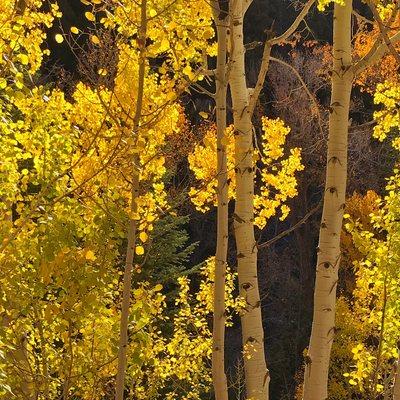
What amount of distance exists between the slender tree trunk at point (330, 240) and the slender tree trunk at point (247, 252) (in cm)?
34

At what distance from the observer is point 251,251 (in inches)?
178

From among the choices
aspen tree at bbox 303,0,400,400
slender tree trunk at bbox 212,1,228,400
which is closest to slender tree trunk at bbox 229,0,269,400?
aspen tree at bbox 303,0,400,400

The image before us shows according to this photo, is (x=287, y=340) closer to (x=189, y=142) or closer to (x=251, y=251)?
(x=189, y=142)

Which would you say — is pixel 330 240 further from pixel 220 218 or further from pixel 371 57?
pixel 371 57

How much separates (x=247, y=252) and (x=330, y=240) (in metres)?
0.58

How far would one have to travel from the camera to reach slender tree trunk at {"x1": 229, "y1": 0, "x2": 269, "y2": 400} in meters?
4.46

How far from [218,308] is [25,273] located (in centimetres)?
139

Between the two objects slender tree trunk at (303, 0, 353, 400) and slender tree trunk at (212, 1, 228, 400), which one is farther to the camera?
slender tree trunk at (303, 0, 353, 400)

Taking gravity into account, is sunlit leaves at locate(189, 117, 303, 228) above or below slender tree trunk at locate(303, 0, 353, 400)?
above

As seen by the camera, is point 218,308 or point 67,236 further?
point 67,236

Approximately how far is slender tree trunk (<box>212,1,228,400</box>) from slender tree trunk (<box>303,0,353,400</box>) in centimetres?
78

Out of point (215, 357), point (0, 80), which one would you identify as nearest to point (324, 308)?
point (215, 357)

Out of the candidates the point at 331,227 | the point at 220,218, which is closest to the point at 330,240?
the point at 331,227

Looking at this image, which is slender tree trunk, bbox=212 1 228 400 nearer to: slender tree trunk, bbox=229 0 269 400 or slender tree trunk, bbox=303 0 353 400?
slender tree trunk, bbox=229 0 269 400
